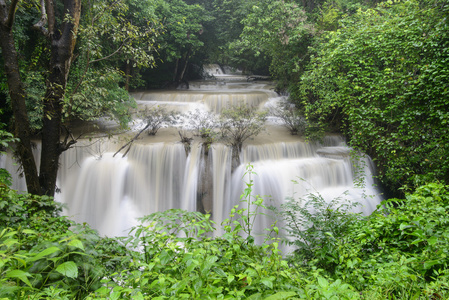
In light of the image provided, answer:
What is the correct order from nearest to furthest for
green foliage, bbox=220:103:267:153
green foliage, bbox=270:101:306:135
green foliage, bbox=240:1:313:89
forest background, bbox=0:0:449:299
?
1. forest background, bbox=0:0:449:299
2. green foliage, bbox=220:103:267:153
3. green foliage, bbox=270:101:306:135
4. green foliage, bbox=240:1:313:89

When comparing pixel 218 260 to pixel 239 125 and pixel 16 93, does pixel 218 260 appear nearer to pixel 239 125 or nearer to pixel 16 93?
pixel 16 93

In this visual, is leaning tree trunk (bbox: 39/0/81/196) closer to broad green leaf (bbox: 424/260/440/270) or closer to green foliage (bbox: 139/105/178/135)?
green foliage (bbox: 139/105/178/135)

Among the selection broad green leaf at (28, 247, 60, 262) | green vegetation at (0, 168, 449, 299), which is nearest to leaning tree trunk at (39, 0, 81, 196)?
green vegetation at (0, 168, 449, 299)

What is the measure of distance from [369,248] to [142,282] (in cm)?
271

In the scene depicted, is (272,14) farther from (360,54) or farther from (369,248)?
(369,248)

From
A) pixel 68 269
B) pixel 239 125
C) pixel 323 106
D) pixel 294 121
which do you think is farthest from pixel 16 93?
pixel 294 121

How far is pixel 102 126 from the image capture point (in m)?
10.2

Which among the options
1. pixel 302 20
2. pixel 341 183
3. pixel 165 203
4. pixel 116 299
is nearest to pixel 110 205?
pixel 165 203

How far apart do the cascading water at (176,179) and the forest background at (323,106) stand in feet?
4.09

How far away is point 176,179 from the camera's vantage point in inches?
314

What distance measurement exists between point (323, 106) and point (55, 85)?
682cm

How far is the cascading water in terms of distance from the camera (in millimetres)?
7520

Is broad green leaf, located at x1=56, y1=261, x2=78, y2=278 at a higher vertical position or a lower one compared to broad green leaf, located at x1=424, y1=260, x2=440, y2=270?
higher

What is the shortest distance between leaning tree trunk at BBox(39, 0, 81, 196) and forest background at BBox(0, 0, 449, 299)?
2 centimetres
